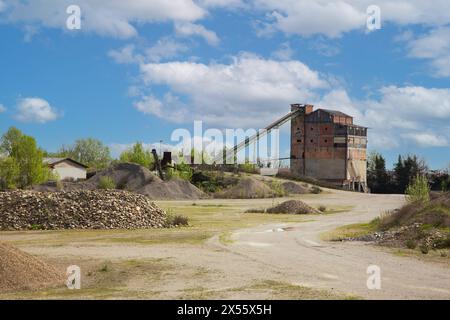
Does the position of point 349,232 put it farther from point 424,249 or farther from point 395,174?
point 395,174

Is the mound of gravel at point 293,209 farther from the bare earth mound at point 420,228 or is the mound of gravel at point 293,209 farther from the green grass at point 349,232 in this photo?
the bare earth mound at point 420,228

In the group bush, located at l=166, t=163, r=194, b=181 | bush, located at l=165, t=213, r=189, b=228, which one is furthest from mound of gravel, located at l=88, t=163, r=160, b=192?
bush, located at l=165, t=213, r=189, b=228

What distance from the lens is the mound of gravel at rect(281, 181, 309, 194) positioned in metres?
71.6

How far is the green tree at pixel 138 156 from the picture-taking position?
296 feet

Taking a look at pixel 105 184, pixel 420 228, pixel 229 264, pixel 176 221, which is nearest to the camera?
pixel 229 264

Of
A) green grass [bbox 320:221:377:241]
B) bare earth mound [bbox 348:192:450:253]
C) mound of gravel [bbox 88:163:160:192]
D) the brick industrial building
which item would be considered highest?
the brick industrial building

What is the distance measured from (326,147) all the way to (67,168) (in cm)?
3454

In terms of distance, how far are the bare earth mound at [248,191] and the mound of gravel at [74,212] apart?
31.1 meters

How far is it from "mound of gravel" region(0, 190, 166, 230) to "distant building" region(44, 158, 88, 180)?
50166 mm

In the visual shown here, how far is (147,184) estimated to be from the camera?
66.4 metres

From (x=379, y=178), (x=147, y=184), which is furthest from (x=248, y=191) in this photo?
(x=379, y=178)

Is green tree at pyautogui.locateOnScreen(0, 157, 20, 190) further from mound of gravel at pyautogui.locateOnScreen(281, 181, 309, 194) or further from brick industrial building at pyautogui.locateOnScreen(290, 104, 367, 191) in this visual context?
brick industrial building at pyautogui.locateOnScreen(290, 104, 367, 191)

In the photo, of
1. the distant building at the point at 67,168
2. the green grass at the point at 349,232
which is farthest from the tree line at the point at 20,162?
the green grass at the point at 349,232
